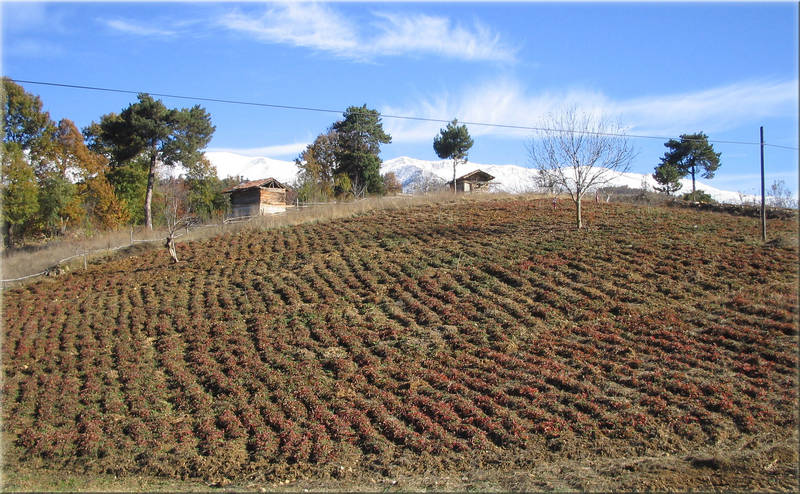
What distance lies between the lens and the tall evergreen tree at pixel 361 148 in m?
51.3

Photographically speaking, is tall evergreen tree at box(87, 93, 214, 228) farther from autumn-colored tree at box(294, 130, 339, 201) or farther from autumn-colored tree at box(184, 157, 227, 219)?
autumn-colored tree at box(294, 130, 339, 201)

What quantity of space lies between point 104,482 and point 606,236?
19187mm

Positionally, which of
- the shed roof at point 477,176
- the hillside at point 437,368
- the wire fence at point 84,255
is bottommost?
the hillside at point 437,368

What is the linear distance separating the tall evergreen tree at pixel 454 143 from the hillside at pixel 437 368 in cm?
3536

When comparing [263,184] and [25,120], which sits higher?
[25,120]

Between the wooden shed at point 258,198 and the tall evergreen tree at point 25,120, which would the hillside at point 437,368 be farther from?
the tall evergreen tree at point 25,120

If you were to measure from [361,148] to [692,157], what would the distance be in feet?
99.0

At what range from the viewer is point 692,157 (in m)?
47.0

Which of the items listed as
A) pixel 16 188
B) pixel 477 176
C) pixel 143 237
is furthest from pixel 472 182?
pixel 16 188

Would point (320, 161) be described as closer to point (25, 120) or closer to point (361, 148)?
point (361, 148)

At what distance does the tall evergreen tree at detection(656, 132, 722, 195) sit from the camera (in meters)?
46.3

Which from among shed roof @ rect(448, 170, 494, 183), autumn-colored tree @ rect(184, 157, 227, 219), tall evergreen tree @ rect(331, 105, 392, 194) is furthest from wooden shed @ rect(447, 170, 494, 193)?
autumn-colored tree @ rect(184, 157, 227, 219)

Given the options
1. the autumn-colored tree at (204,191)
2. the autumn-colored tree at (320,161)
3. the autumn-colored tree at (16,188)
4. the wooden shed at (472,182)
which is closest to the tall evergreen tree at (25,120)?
the autumn-colored tree at (16,188)

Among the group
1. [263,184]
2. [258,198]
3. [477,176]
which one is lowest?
[258,198]
